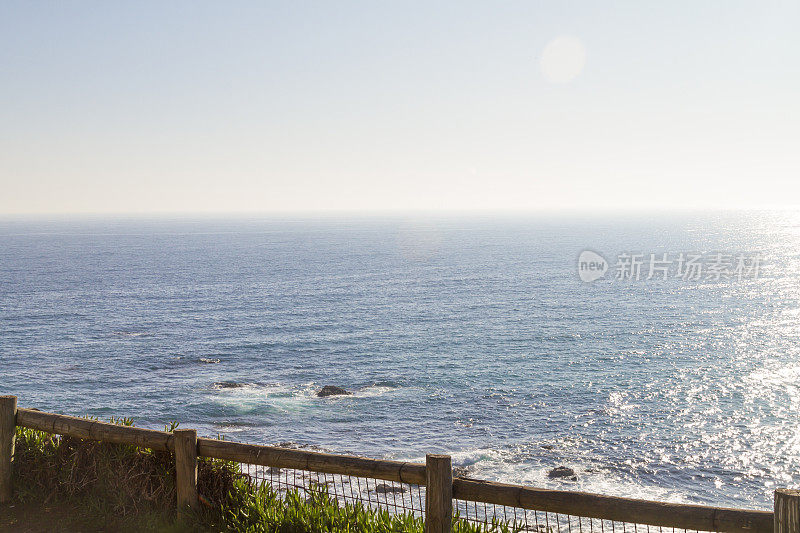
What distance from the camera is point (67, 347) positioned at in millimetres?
61656

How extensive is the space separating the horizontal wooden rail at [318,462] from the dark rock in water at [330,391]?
122 feet

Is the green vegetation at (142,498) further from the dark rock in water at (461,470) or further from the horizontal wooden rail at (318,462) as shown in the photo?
the dark rock in water at (461,470)

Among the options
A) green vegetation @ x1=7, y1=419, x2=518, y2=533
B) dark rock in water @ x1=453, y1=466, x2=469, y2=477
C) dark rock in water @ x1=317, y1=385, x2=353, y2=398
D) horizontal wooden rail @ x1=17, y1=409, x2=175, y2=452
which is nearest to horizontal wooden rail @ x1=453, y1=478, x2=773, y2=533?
green vegetation @ x1=7, y1=419, x2=518, y2=533

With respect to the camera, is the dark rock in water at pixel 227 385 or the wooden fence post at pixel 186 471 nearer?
the wooden fence post at pixel 186 471

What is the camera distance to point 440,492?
804cm

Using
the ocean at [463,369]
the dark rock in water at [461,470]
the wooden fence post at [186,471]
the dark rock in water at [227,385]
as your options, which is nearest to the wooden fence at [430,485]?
the wooden fence post at [186,471]

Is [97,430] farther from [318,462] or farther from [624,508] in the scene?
[624,508]

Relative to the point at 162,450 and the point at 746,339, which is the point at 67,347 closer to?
the point at 162,450

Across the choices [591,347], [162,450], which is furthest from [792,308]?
[162,450]

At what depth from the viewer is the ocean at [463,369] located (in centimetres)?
3591

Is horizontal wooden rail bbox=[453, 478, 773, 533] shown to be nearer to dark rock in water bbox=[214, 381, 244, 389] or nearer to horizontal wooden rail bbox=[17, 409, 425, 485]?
horizontal wooden rail bbox=[17, 409, 425, 485]

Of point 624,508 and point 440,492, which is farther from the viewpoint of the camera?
point 440,492

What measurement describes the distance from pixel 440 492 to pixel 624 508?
2.21 m

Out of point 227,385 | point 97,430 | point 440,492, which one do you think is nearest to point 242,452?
point 97,430
